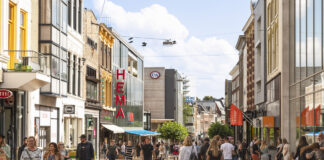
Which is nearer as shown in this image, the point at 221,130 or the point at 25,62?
the point at 25,62

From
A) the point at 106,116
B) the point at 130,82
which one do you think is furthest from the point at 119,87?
the point at 130,82

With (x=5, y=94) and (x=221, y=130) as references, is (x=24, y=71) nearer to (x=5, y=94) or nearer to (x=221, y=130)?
(x=5, y=94)

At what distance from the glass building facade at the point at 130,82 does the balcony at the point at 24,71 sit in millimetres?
30784

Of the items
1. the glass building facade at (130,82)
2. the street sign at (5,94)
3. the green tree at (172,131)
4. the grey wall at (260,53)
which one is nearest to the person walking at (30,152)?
the street sign at (5,94)

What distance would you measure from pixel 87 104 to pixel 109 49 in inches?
482

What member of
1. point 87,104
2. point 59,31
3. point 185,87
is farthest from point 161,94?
point 59,31

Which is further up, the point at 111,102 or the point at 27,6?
the point at 27,6

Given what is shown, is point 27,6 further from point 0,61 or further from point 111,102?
point 111,102

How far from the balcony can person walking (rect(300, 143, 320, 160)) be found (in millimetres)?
12094

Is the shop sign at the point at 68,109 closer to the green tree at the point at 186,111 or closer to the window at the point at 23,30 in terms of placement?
the window at the point at 23,30

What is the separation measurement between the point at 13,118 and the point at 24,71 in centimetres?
225

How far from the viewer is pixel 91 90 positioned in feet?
144

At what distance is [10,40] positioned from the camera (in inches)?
930

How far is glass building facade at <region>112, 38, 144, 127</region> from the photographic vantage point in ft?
189
